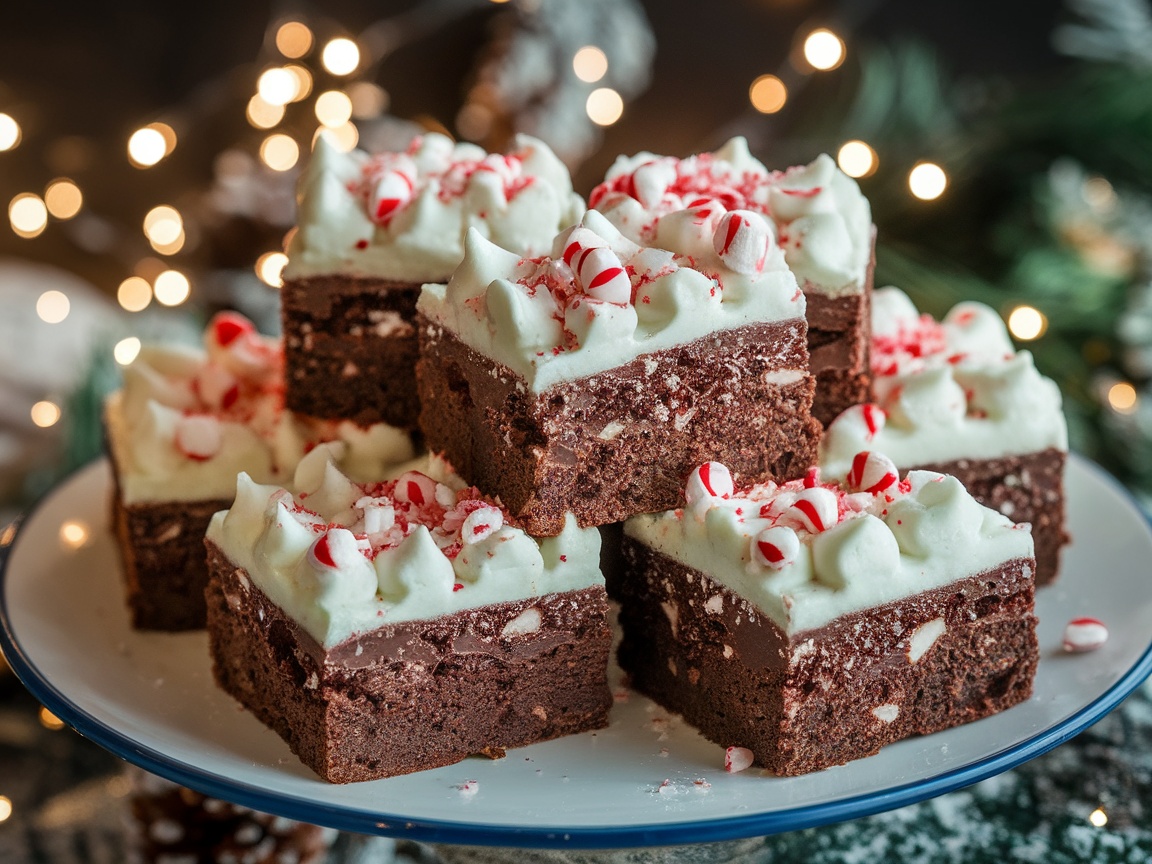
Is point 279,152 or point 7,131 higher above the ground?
point 7,131

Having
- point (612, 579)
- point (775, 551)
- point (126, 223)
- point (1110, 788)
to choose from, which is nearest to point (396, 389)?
point (612, 579)

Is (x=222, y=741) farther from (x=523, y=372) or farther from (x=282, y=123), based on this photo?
(x=282, y=123)

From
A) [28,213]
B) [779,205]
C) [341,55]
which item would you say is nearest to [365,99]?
[341,55]

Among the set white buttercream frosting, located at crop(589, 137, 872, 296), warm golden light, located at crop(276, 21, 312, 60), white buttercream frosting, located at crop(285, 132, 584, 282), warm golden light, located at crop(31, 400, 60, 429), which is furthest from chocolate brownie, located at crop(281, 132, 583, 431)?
warm golden light, located at crop(276, 21, 312, 60)

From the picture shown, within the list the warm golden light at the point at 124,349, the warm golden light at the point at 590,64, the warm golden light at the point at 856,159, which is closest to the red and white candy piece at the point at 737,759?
the warm golden light at the point at 856,159

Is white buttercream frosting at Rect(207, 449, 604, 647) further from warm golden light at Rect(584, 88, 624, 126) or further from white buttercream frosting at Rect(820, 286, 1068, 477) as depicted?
warm golden light at Rect(584, 88, 624, 126)

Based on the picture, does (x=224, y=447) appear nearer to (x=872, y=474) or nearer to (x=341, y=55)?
(x=872, y=474)
